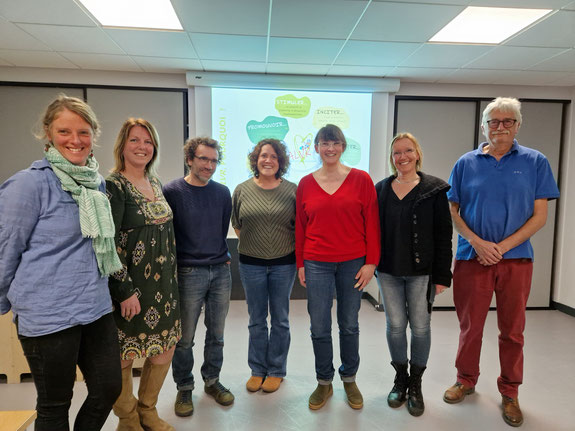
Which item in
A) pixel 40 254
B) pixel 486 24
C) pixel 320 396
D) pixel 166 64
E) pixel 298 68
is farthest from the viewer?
pixel 298 68

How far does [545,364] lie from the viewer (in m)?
2.77

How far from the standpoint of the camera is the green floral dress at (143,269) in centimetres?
150

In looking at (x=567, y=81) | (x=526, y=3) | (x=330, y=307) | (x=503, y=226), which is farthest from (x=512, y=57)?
(x=330, y=307)

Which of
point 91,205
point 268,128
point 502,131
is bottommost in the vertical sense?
point 91,205

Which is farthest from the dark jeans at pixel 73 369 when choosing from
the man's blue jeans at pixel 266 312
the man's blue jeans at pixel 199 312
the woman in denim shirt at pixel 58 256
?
the man's blue jeans at pixel 266 312

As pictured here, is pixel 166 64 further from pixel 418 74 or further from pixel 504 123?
pixel 504 123

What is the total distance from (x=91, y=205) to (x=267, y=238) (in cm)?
103

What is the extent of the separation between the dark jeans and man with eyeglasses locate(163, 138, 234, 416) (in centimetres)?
54

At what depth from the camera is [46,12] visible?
98.3 inches

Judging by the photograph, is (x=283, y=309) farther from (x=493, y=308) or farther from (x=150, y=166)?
(x=493, y=308)

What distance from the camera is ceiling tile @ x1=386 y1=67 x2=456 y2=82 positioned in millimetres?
3656

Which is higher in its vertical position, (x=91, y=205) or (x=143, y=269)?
(x=91, y=205)

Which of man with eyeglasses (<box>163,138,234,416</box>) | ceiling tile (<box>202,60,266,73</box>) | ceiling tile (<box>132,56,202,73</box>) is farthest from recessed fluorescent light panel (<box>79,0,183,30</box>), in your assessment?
man with eyeglasses (<box>163,138,234,416</box>)

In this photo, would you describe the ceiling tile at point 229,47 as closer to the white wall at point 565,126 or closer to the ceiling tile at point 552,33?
the white wall at point 565,126
